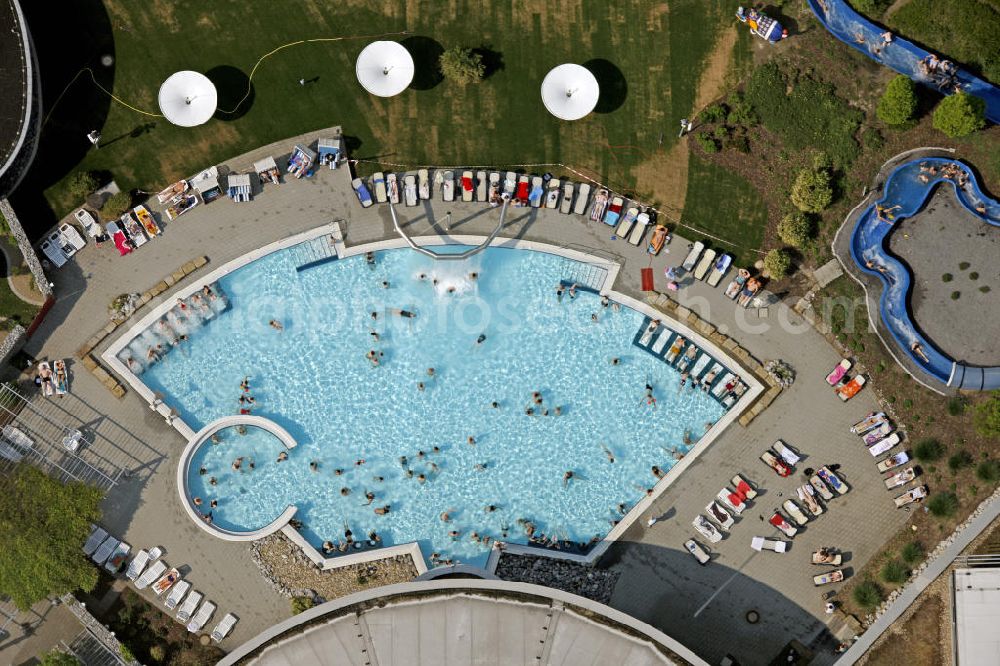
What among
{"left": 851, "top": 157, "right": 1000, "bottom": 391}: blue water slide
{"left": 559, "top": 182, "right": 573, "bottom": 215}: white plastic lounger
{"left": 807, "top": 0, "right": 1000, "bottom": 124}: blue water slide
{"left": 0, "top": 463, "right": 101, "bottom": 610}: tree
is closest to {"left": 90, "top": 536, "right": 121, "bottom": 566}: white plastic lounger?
{"left": 0, "top": 463, "right": 101, "bottom": 610}: tree

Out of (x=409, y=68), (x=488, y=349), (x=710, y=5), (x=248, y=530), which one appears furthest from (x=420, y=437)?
(x=710, y=5)

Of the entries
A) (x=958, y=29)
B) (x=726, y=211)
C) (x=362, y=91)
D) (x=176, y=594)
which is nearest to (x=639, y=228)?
(x=726, y=211)

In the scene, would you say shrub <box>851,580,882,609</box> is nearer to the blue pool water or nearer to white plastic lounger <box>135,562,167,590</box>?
the blue pool water

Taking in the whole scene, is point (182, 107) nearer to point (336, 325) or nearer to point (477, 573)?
point (336, 325)

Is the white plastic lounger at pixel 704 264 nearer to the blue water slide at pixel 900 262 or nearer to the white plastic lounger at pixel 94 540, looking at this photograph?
the blue water slide at pixel 900 262

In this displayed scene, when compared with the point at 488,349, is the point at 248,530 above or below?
below
